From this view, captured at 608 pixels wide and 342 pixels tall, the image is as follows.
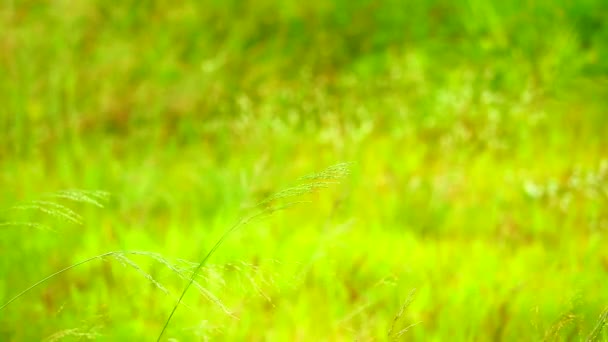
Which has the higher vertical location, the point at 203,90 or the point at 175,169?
the point at 203,90

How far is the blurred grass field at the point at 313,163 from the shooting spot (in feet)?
8.38

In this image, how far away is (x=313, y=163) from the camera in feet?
13.0

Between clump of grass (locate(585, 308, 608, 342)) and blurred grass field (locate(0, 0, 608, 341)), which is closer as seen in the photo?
clump of grass (locate(585, 308, 608, 342))

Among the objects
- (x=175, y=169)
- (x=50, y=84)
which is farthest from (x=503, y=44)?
(x=50, y=84)

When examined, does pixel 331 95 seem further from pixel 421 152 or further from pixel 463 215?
pixel 463 215

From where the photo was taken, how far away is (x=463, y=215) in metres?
3.36

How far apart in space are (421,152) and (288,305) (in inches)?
67.9

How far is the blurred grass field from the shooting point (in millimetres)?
2555

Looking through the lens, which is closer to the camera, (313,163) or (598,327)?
(598,327)

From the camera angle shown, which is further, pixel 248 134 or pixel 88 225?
pixel 248 134

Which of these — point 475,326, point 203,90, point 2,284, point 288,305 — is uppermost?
point 203,90

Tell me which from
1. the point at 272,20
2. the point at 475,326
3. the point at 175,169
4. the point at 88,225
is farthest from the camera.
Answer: the point at 272,20

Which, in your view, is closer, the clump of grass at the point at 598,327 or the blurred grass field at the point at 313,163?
the clump of grass at the point at 598,327

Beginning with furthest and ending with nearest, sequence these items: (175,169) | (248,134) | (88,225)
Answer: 1. (248,134)
2. (175,169)
3. (88,225)
